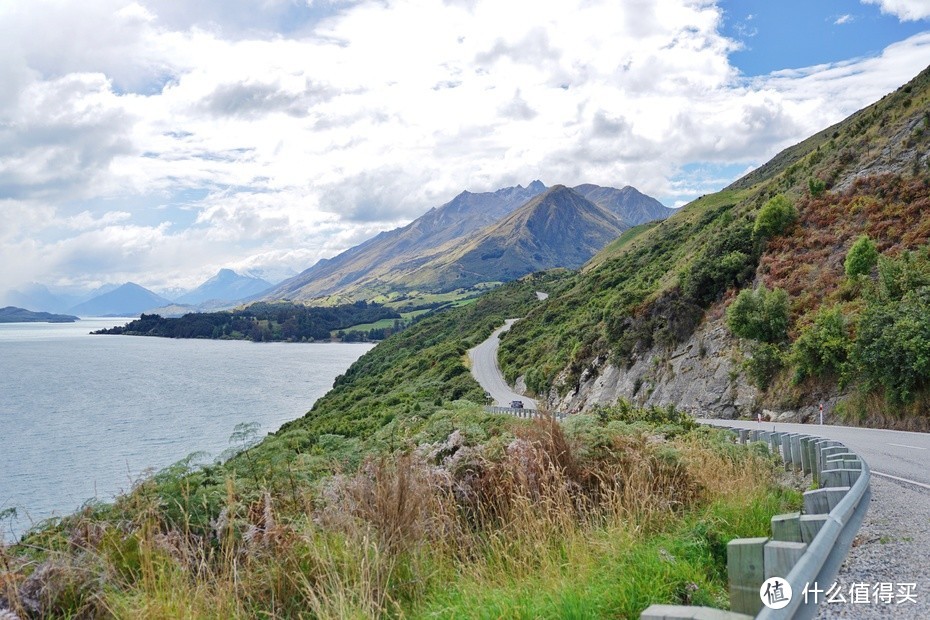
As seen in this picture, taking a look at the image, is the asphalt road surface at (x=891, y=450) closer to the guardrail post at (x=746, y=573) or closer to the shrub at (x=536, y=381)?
the guardrail post at (x=746, y=573)

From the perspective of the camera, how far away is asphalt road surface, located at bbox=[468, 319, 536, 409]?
5450cm

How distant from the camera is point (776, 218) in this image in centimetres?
3691

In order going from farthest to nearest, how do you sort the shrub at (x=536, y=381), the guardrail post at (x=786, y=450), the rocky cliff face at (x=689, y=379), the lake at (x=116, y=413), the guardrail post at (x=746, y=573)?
the shrub at (x=536, y=381) → the lake at (x=116, y=413) → the rocky cliff face at (x=689, y=379) → the guardrail post at (x=786, y=450) → the guardrail post at (x=746, y=573)

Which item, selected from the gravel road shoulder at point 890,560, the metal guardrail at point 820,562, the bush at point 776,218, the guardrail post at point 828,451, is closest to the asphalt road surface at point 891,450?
the guardrail post at point 828,451

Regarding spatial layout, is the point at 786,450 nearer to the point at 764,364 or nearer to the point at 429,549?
the point at 429,549

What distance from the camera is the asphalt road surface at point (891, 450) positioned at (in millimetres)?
11344

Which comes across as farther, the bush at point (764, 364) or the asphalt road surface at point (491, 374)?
the asphalt road surface at point (491, 374)

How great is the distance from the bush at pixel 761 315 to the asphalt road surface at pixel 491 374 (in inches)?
695

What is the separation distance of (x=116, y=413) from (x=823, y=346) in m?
65.4

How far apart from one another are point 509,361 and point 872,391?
1862 inches

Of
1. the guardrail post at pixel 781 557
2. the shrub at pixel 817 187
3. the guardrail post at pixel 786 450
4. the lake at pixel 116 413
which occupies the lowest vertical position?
the lake at pixel 116 413

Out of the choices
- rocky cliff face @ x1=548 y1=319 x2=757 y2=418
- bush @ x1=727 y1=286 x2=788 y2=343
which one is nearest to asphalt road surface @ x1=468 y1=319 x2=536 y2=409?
rocky cliff face @ x1=548 y1=319 x2=757 y2=418

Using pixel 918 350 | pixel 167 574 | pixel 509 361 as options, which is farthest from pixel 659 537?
pixel 509 361

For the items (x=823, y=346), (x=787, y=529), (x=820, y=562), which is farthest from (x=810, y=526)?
(x=823, y=346)
